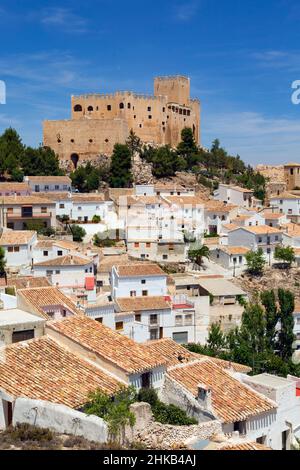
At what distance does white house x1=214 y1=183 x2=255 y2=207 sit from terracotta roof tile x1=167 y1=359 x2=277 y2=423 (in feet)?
97.0

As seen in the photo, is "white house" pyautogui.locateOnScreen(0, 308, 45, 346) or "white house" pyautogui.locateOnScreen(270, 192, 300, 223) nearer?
"white house" pyautogui.locateOnScreen(0, 308, 45, 346)

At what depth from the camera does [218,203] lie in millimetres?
37500

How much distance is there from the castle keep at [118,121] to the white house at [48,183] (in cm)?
945

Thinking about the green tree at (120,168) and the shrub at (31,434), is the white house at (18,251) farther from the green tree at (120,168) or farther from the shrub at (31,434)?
the shrub at (31,434)

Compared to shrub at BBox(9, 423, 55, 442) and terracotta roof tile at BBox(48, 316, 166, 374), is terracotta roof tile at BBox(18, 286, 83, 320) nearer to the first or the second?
terracotta roof tile at BBox(48, 316, 166, 374)

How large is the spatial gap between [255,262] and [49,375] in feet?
70.6

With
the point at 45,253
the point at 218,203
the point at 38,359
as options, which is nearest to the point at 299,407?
the point at 38,359

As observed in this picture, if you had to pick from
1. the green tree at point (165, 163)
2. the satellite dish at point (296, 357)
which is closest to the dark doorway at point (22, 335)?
the satellite dish at point (296, 357)

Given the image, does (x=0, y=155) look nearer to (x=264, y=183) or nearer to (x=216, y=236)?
(x=216, y=236)

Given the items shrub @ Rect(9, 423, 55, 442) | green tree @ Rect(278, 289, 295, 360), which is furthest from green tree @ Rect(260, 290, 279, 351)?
shrub @ Rect(9, 423, 55, 442)

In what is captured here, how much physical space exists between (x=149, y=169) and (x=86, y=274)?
2017 centimetres

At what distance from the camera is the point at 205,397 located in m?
8.87

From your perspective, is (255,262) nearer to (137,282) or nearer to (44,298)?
(137,282)

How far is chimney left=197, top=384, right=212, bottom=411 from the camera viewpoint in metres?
8.84
